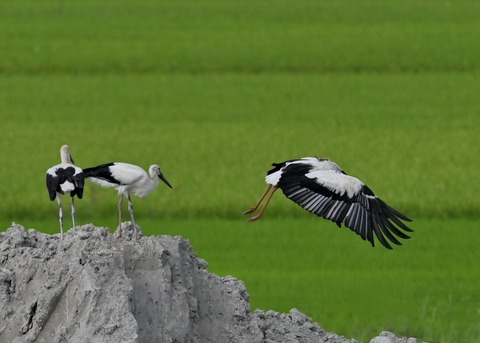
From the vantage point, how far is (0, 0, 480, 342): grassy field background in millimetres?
12125

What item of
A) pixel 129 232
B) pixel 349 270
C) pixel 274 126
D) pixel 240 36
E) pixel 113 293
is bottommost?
pixel 349 270

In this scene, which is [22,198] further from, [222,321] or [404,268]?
[222,321]

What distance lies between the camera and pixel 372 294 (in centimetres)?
1148

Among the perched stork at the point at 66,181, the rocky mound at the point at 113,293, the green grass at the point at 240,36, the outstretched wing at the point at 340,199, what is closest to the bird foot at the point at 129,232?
the rocky mound at the point at 113,293

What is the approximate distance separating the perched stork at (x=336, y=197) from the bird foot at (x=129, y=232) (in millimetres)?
828

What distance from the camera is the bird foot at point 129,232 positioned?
22.8ft

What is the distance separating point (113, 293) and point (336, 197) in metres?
1.65

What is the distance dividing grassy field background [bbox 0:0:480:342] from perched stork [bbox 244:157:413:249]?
2.37 metres

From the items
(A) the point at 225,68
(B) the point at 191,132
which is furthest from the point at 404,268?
(A) the point at 225,68

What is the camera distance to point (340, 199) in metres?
7.70

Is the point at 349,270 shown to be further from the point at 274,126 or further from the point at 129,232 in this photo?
the point at 274,126

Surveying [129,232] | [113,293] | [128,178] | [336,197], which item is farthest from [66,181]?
[336,197]

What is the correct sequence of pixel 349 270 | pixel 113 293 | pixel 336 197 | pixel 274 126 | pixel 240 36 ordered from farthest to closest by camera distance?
pixel 240 36
pixel 274 126
pixel 349 270
pixel 336 197
pixel 113 293

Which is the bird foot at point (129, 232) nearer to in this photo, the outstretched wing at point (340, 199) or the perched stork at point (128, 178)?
the perched stork at point (128, 178)
